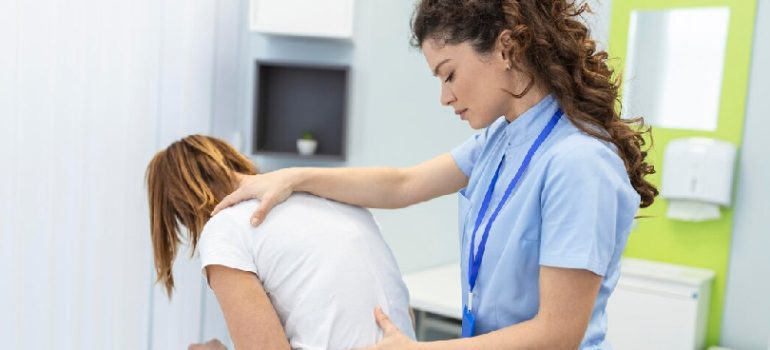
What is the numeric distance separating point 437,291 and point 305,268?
4.38 ft

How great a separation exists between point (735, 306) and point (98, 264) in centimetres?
228

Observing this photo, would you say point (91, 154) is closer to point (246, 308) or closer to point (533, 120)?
point (246, 308)

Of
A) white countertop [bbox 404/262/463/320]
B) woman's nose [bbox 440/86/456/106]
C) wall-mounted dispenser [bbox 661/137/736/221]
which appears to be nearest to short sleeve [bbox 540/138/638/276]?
woman's nose [bbox 440/86/456/106]

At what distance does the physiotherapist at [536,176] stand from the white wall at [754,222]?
1.73 meters

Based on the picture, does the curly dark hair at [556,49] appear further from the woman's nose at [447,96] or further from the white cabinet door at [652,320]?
the white cabinet door at [652,320]

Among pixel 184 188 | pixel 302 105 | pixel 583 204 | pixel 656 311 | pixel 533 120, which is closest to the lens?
pixel 583 204

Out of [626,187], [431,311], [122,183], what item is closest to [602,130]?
[626,187]

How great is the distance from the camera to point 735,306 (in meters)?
2.81

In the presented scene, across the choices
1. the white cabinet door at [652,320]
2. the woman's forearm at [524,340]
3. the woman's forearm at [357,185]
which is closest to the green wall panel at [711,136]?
the white cabinet door at [652,320]

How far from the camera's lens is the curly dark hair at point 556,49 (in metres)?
1.16

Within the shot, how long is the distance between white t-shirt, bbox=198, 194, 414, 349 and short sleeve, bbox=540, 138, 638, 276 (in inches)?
14.4

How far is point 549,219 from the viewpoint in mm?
1123

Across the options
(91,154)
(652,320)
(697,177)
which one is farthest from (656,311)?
(91,154)

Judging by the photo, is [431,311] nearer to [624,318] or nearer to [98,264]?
[624,318]
